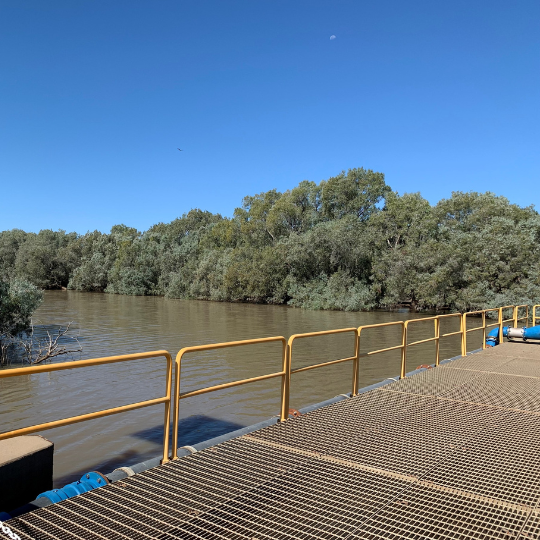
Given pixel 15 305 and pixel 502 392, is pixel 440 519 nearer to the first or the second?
pixel 502 392

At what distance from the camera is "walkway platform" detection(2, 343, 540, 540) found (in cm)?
320

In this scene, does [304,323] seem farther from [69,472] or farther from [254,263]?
[69,472]

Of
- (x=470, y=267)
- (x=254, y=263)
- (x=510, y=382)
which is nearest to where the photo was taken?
(x=510, y=382)

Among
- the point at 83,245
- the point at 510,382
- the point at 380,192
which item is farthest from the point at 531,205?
the point at 83,245

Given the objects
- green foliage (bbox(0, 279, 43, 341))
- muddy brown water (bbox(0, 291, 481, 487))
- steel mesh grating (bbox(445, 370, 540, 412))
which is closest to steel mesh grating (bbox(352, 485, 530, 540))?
steel mesh grating (bbox(445, 370, 540, 412))

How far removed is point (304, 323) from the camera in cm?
3006

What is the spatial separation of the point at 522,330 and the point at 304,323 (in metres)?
17.6

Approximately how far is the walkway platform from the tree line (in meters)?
16.6

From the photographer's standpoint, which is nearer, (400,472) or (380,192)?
(400,472)

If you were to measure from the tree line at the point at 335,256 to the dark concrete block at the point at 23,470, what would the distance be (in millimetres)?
15539

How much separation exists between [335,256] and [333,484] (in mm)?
42172

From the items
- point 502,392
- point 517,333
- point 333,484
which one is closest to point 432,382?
point 502,392

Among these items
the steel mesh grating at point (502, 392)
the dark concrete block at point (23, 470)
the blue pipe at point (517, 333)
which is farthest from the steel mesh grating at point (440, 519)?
the blue pipe at point (517, 333)

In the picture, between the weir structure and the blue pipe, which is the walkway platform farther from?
the blue pipe
